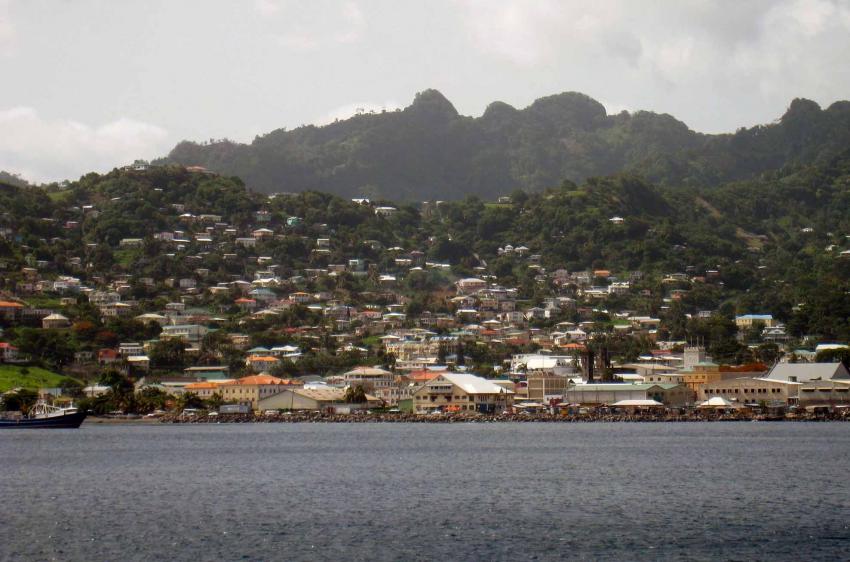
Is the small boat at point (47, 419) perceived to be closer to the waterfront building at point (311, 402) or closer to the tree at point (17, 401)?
the tree at point (17, 401)

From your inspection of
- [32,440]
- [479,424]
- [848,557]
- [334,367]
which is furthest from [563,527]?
[334,367]

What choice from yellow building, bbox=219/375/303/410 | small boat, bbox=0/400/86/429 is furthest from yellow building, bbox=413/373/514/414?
small boat, bbox=0/400/86/429

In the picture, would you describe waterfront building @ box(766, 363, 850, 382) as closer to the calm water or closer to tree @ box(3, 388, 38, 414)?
the calm water

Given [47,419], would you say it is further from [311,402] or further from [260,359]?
[260,359]

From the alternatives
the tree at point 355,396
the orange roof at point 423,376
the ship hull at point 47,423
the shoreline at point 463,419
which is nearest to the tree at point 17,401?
the ship hull at point 47,423

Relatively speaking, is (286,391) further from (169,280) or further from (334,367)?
(169,280)

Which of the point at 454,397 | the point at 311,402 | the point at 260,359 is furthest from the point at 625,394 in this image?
the point at 260,359
